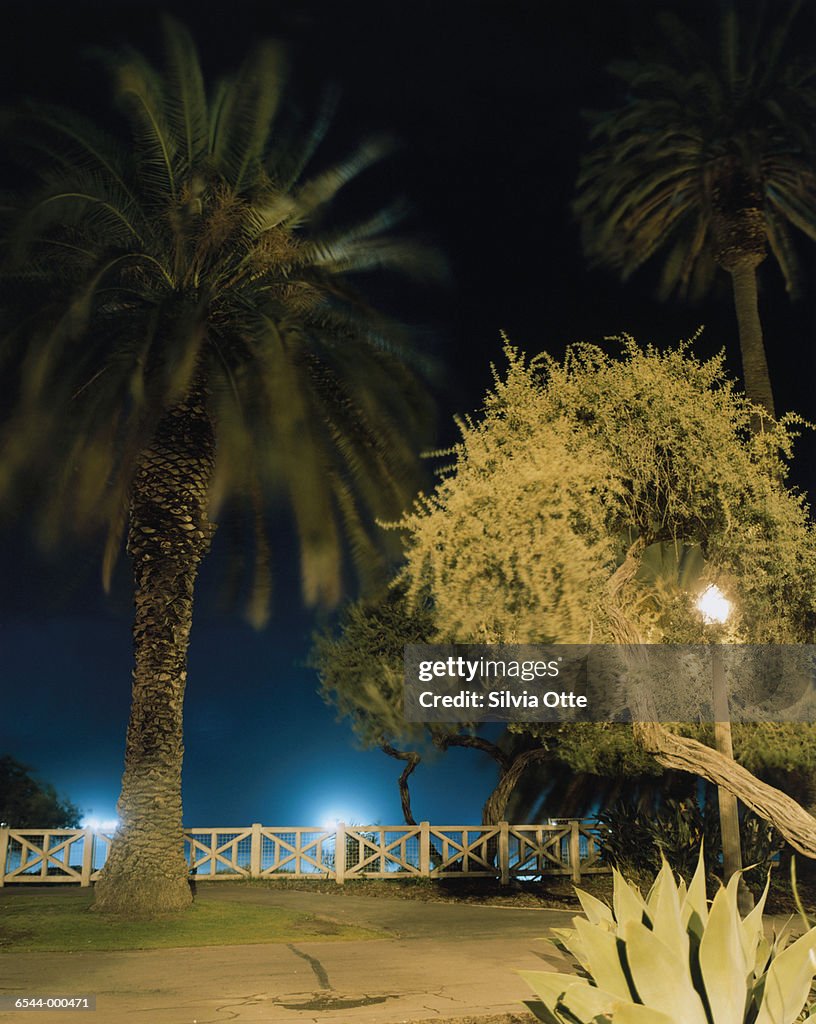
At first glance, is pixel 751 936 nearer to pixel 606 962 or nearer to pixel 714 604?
pixel 606 962

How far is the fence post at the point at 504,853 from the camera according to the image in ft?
60.7

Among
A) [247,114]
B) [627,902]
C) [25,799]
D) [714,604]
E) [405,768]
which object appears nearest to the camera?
[627,902]

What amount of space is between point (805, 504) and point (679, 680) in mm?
2907

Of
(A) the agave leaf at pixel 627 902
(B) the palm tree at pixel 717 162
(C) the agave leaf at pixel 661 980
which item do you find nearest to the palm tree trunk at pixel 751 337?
(B) the palm tree at pixel 717 162

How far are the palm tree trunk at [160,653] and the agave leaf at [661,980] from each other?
10.7 m

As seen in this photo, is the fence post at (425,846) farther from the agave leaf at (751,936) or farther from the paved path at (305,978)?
the agave leaf at (751,936)

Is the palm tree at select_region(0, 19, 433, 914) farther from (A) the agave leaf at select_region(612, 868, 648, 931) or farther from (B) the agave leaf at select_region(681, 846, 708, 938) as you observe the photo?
(B) the agave leaf at select_region(681, 846, 708, 938)

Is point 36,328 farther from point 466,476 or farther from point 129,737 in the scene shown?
point 466,476

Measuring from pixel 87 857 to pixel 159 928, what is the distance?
636cm

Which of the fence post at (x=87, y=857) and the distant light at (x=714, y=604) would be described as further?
the fence post at (x=87, y=857)

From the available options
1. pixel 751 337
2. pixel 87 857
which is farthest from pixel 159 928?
pixel 751 337

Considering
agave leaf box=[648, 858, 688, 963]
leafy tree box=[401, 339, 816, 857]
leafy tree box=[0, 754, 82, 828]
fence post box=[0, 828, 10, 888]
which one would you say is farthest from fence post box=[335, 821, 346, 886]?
leafy tree box=[0, 754, 82, 828]

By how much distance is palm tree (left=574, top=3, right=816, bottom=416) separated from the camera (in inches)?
712

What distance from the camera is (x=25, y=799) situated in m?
40.2
